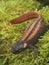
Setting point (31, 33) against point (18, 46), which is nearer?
point (18, 46)

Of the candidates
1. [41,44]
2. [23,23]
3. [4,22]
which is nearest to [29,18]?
[23,23]

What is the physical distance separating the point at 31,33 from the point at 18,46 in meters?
0.28

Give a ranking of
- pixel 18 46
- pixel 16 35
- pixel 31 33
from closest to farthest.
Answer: pixel 18 46, pixel 31 33, pixel 16 35

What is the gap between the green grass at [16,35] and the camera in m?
3.44

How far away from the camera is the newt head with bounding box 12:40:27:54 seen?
11.3 feet

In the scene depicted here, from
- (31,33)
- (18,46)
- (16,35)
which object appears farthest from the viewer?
(16,35)

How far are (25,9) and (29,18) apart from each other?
0.40 meters

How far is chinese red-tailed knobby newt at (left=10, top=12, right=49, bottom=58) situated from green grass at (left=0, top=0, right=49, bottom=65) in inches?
2.6

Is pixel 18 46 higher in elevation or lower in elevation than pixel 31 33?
lower

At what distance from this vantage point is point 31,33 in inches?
143

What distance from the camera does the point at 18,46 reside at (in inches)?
137

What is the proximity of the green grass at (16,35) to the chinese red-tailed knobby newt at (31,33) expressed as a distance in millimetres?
67

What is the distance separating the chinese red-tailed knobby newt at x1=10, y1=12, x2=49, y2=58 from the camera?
3.49m

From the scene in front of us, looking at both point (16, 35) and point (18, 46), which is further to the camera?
point (16, 35)
